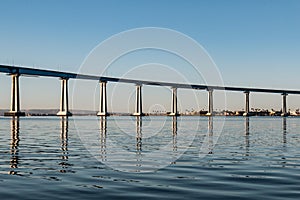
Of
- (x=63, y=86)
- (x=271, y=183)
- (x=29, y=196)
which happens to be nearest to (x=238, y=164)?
(x=271, y=183)

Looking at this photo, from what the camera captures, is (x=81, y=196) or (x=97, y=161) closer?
(x=81, y=196)

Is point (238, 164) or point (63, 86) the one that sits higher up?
point (63, 86)

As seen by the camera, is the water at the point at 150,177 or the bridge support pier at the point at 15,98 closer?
the water at the point at 150,177

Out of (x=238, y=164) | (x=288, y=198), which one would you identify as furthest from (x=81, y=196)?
(x=238, y=164)

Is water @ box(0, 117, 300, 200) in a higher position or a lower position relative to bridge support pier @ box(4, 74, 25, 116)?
lower

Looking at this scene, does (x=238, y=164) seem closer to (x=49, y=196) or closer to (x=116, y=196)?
(x=116, y=196)

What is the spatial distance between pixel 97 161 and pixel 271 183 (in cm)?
944

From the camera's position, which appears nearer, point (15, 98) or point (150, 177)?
point (150, 177)

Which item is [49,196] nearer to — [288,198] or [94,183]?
[94,183]

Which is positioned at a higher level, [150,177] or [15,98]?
[15,98]

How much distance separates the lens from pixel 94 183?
46.3 feet

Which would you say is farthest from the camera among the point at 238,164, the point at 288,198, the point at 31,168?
the point at 238,164

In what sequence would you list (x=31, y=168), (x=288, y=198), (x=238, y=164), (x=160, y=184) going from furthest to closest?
(x=238, y=164)
(x=31, y=168)
(x=160, y=184)
(x=288, y=198)

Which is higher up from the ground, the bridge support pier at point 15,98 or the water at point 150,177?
the bridge support pier at point 15,98
